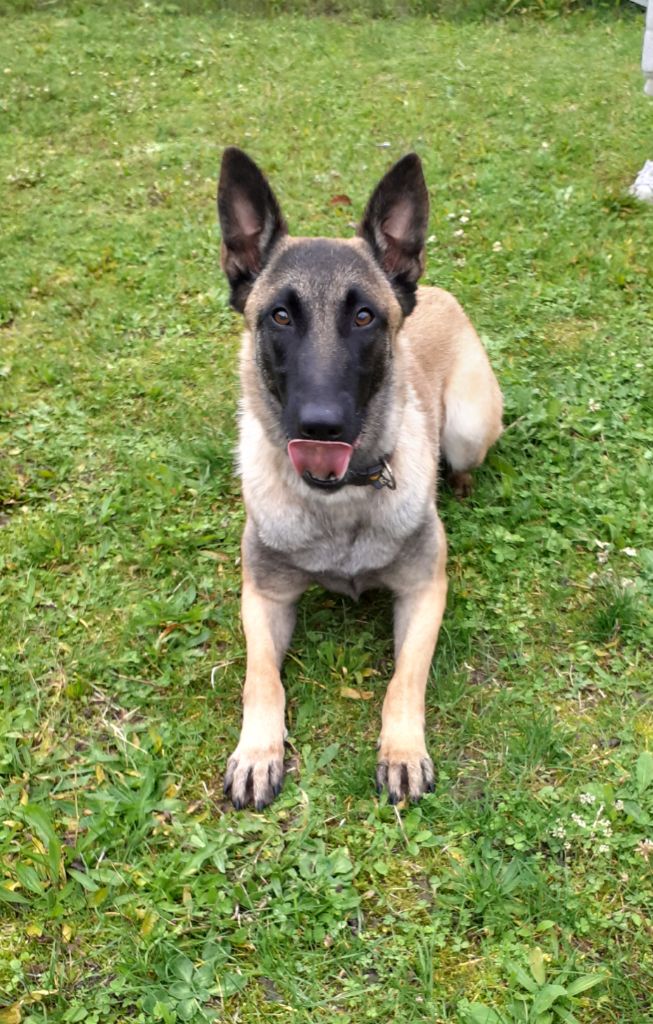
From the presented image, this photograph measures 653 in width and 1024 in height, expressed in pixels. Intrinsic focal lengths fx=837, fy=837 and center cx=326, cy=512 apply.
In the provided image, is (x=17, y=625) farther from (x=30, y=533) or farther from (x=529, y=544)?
(x=529, y=544)

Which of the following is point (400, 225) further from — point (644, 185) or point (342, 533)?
point (644, 185)

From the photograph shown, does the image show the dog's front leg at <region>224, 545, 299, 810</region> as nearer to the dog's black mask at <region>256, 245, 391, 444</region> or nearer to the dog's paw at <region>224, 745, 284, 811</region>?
the dog's paw at <region>224, 745, 284, 811</region>

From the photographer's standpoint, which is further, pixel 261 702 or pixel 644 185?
pixel 644 185

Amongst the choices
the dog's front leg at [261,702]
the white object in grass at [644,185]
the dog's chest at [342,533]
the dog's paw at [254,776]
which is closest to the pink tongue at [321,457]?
the dog's chest at [342,533]

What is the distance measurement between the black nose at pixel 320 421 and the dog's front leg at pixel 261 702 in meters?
0.81

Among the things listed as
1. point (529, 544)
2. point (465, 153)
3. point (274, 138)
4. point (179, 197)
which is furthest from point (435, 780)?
point (274, 138)

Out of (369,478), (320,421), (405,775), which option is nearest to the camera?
(320,421)

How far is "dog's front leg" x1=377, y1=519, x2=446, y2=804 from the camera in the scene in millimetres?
2605

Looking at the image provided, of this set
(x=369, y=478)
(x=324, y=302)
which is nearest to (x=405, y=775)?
(x=369, y=478)

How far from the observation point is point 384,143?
7.39m

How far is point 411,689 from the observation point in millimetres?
2791

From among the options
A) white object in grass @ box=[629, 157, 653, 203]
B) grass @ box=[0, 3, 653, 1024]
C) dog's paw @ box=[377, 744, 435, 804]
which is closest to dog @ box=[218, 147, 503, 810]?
dog's paw @ box=[377, 744, 435, 804]

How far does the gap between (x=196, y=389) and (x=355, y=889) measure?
3.01 metres

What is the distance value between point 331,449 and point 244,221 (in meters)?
0.94
